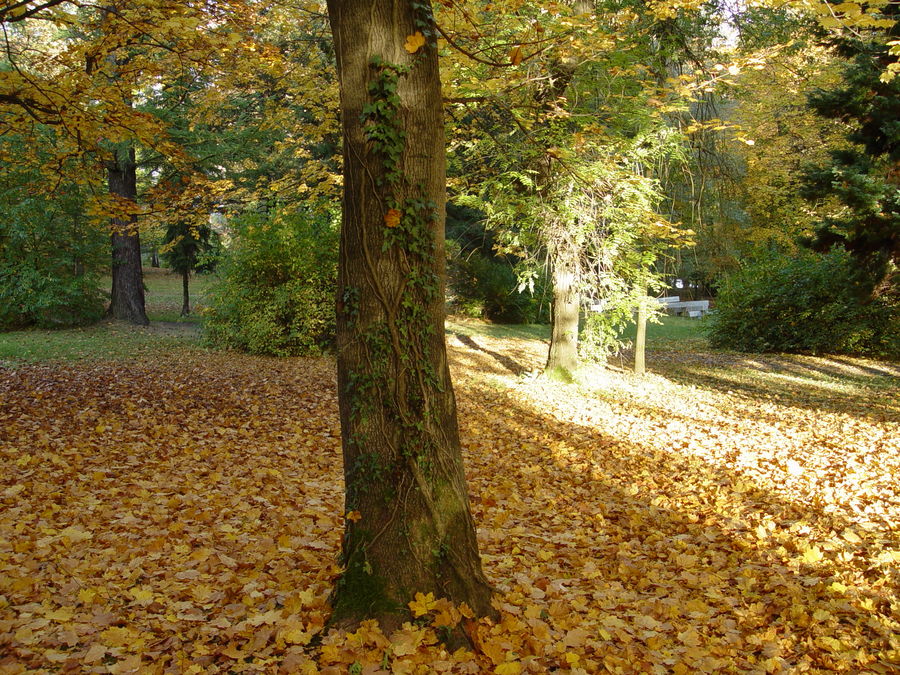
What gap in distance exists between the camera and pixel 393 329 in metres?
2.98

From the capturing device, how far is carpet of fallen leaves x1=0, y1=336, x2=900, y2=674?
301 centimetres

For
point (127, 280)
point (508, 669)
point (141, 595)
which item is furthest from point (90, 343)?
point (508, 669)

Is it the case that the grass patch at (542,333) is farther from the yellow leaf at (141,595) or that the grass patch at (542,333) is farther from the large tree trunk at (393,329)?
the large tree trunk at (393,329)

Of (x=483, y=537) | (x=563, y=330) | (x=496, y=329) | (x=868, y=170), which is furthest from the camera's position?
(x=496, y=329)

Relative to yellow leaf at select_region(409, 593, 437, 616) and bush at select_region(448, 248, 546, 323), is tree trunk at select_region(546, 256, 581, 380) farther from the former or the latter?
bush at select_region(448, 248, 546, 323)

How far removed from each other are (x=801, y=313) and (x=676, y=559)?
14574mm

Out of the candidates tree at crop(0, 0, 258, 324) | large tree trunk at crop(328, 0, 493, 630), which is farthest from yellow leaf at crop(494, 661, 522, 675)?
tree at crop(0, 0, 258, 324)

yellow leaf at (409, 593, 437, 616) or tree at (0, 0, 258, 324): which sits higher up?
tree at (0, 0, 258, 324)

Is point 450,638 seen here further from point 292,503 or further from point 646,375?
point 646,375

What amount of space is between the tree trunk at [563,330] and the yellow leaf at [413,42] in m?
8.19

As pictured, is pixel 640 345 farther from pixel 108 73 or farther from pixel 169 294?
pixel 169 294

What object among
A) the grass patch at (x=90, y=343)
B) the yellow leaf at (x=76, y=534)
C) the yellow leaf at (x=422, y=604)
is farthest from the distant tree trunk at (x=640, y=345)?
the yellow leaf at (x=76, y=534)

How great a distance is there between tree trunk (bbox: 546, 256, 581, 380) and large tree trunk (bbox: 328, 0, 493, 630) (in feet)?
26.6

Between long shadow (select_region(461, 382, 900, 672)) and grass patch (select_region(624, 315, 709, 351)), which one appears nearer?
long shadow (select_region(461, 382, 900, 672))
